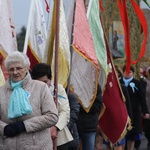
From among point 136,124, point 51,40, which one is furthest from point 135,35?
point 51,40

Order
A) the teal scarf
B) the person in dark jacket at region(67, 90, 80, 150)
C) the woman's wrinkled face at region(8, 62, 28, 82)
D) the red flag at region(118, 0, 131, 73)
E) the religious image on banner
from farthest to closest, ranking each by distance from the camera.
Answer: the religious image on banner < the red flag at region(118, 0, 131, 73) < the person in dark jacket at region(67, 90, 80, 150) < the woman's wrinkled face at region(8, 62, 28, 82) < the teal scarf

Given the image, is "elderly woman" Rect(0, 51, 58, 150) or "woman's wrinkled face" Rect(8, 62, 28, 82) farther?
"woman's wrinkled face" Rect(8, 62, 28, 82)

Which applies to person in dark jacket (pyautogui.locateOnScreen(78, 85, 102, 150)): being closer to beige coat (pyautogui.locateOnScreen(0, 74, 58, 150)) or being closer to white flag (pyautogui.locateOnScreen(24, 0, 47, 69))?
white flag (pyautogui.locateOnScreen(24, 0, 47, 69))

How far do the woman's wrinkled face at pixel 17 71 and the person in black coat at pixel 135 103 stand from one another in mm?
5346

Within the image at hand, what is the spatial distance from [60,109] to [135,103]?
182 inches

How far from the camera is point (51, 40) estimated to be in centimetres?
829

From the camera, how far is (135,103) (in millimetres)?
11672

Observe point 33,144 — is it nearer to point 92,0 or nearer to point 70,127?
point 70,127

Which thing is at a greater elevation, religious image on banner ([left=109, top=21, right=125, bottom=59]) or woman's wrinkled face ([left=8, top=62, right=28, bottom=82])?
woman's wrinkled face ([left=8, top=62, right=28, bottom=82])

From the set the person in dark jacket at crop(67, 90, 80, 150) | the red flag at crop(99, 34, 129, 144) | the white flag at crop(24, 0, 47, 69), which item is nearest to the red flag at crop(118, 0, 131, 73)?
the red flag at crop(99, 34, 129, 144)

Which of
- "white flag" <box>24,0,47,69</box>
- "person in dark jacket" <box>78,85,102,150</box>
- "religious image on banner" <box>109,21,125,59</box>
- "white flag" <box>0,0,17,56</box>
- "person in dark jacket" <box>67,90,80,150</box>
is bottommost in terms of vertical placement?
"religious image on banner" <box>109,21,125,59</box>

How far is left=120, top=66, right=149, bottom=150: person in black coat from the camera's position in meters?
11.5

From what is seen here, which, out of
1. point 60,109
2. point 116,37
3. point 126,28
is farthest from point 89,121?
point 116,37

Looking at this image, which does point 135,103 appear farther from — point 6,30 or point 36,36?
point 6,30
